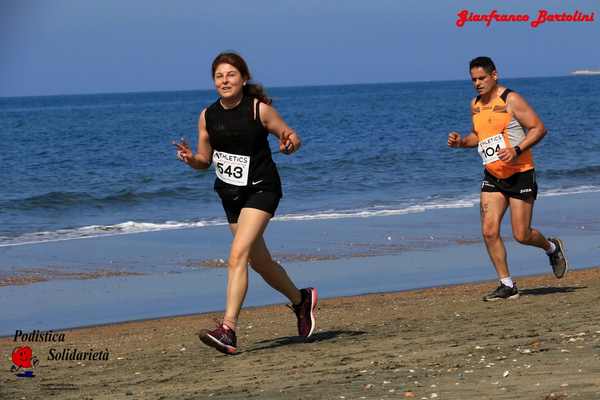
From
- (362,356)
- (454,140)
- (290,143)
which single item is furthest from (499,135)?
(362,356)

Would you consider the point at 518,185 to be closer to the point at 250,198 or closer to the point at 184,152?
the point at 250,198

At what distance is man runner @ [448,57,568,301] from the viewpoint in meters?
8.63

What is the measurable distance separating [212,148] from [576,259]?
6213 mm

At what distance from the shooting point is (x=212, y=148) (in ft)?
23.6

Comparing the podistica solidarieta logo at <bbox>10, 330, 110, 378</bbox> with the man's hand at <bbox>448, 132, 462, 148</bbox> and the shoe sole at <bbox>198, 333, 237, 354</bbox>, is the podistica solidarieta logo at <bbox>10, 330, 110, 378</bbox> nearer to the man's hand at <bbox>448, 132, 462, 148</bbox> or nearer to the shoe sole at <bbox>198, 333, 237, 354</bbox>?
the shoe sole at <bbox>198, 333, 237, 354</bbox>

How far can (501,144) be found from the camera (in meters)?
8.69

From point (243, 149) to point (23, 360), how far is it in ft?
6.98

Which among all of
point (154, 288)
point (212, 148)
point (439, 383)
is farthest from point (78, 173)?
point (439, 383)

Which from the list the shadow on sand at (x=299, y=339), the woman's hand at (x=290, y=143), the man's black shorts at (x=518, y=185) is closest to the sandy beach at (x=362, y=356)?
the shadow on sand at (x=299, y=339)

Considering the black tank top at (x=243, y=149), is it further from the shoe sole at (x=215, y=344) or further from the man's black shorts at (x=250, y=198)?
the shoe sole at (x=215, y=344)

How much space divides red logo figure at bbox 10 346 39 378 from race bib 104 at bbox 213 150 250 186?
167 centimetres

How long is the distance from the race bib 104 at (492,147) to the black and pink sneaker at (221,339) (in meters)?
2.75

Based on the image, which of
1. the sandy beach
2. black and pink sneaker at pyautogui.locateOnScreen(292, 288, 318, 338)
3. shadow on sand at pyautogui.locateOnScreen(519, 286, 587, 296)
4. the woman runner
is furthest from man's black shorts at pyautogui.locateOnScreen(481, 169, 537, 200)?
the woman runner

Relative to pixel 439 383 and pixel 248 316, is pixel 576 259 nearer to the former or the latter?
pixel 248 316
